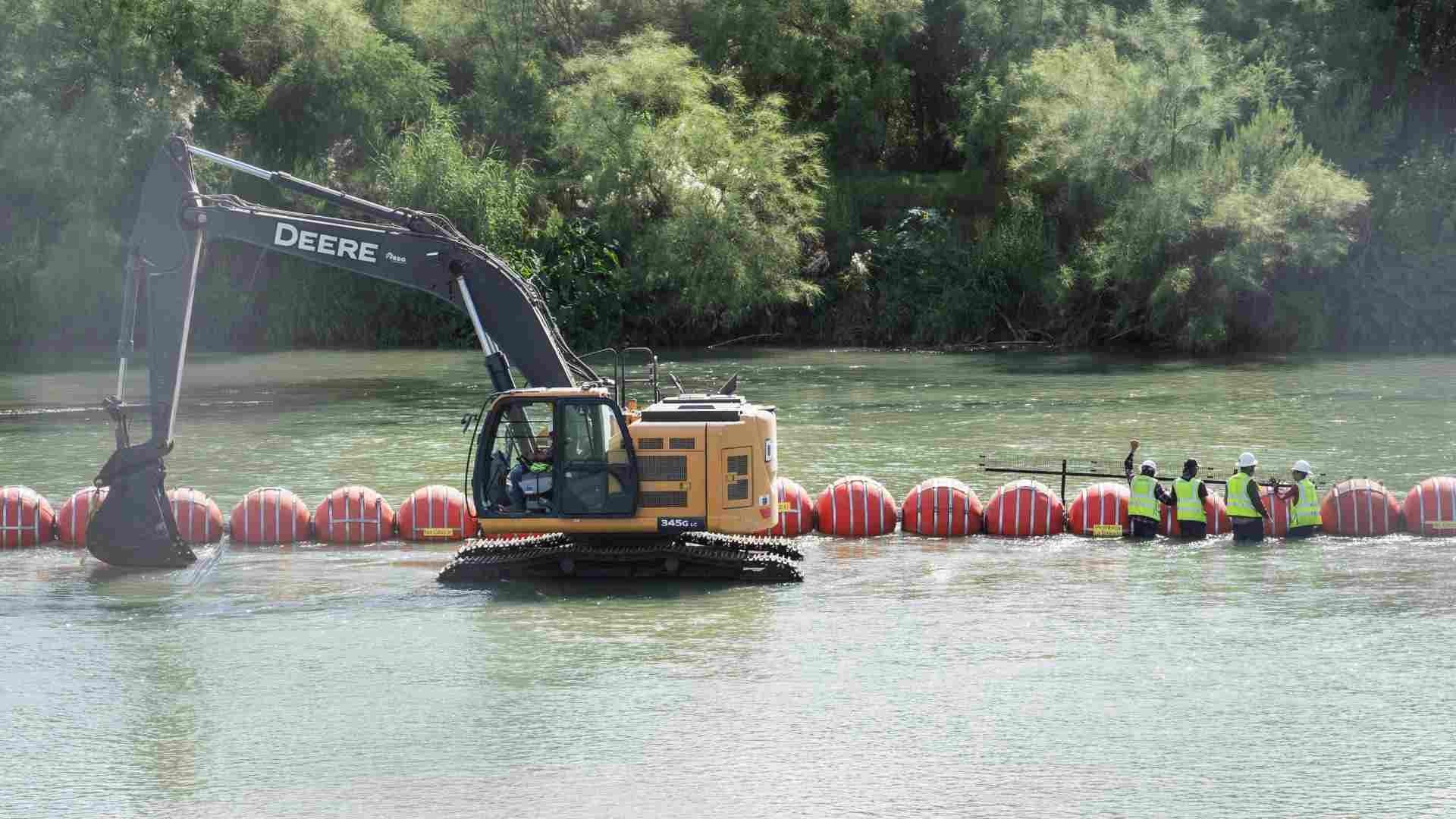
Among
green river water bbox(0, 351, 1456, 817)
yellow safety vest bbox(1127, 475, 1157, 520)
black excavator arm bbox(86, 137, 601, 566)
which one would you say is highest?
black excavator arm bbox(86, 137, 601, 566)

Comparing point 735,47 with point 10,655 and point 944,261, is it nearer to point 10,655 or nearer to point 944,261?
point 944,261

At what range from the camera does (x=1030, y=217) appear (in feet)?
235

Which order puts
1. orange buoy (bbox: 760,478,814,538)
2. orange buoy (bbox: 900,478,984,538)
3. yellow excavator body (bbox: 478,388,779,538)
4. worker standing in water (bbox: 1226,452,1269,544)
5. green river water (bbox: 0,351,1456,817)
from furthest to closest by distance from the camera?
orange buoy (bbox: 760,478,814,538) < orange buoy (bbox: 900,478,984,538) < worker standing in water (bbox: 1226,452,1269,544) < yellow excavator body (bbox: 478,388,779,538) < green river water (bbox: 0,351,1456,817)

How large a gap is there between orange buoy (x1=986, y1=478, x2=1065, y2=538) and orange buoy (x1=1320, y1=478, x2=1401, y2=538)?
3.95 metres

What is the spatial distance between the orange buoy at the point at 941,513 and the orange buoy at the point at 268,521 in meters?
9.10

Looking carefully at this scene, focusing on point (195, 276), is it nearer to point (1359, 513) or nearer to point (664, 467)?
point (664, 467)

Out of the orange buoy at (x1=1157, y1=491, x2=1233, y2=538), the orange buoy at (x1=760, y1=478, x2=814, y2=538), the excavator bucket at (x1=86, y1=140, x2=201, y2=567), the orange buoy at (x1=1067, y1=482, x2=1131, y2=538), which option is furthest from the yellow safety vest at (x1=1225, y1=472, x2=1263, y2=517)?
the excavator bucket at (x1=86, y1=140, x2=201, y2=567)

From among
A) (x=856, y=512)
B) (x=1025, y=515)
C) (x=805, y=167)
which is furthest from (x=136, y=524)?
(x=805, y=167)

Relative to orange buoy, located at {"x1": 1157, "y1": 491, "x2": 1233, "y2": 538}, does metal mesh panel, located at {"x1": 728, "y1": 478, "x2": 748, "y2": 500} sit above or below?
above

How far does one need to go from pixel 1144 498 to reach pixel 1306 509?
2399 mm

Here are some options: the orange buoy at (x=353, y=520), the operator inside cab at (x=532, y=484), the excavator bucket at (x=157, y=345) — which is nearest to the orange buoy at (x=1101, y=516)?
the operator inside cab at (x=532, y=484)

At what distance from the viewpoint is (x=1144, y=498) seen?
25.9 m

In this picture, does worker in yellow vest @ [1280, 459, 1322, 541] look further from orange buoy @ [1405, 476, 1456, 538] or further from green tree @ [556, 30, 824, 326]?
green tree @ [556, 30, 824, 326]

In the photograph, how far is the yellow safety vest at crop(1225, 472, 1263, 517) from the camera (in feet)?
83.9
